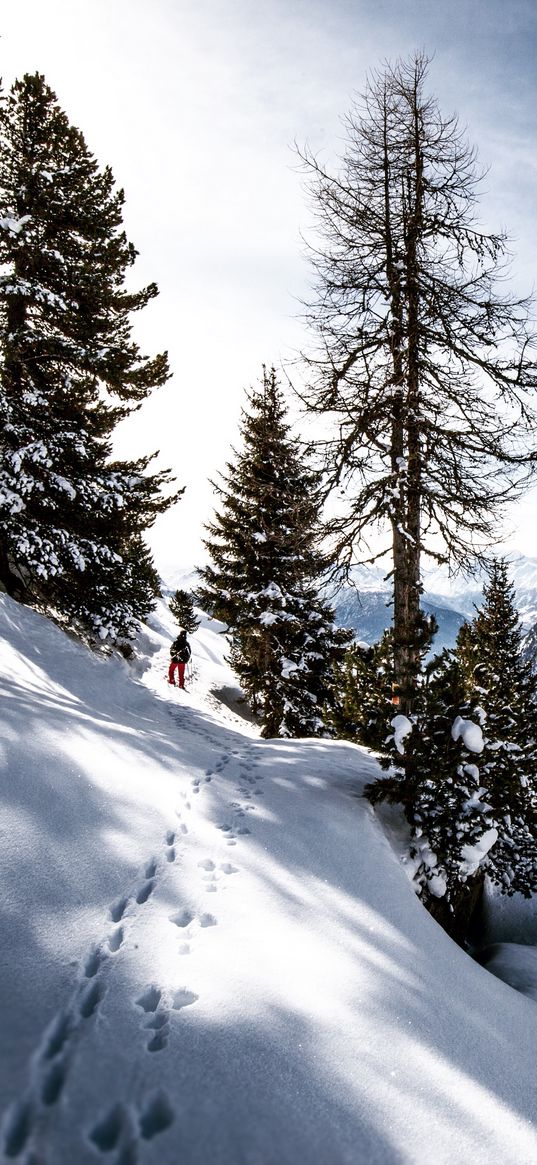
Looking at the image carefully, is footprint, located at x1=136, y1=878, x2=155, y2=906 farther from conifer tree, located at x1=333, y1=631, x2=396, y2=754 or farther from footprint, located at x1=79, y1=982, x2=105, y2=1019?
conifer tree, located at x1=333, y1=631, x2=396, y2=754

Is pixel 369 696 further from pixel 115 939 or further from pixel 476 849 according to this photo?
pixel 115 939

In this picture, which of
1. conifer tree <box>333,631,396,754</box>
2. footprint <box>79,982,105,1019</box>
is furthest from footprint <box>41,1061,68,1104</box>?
conifer tree <box>333,631,396,754</box>

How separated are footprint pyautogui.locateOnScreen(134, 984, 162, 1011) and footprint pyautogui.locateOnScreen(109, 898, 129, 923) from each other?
63 centimetres

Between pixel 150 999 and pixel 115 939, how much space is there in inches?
19.7

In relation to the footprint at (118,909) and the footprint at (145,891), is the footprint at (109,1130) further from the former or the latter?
the footprint at (145,891)

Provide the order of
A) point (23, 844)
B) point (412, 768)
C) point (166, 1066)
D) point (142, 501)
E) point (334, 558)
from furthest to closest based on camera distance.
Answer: point (142, 501) < point (334, 558) < point (412, 768) < point (23, 844) < point (166, 1066)

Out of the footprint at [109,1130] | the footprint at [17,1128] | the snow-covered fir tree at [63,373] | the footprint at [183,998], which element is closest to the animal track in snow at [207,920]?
the footprint at [183,998]

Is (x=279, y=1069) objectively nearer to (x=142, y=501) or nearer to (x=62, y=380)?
(x=142, y=501)

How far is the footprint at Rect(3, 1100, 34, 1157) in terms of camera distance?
180 cm

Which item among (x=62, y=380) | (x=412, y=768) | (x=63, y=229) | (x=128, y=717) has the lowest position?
(x=128, y=717)

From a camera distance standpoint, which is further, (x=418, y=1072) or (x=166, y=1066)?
(x=418, y=1072)

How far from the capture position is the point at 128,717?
29.8 ft

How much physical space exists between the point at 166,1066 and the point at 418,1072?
58.2 inches

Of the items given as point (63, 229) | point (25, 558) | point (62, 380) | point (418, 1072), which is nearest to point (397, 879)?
point (418, 1072)
